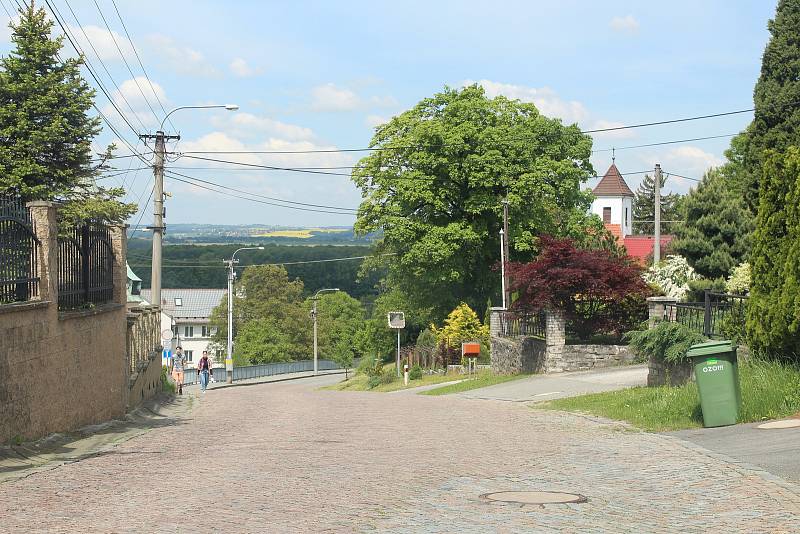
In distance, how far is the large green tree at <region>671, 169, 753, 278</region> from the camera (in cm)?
3447

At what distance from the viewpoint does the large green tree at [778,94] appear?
33.7 metres

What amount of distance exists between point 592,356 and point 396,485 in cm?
2341

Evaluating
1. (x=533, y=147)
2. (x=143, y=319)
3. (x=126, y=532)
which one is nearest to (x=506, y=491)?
(x=126, y=532)

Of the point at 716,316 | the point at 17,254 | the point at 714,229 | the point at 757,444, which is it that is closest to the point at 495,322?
the point at 714,229

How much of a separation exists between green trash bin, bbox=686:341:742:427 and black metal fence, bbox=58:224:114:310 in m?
10.5

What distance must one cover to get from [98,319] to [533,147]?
36.9 m

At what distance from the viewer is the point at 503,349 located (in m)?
39.5

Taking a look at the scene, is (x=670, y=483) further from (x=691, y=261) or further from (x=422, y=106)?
(x=422, y=106)

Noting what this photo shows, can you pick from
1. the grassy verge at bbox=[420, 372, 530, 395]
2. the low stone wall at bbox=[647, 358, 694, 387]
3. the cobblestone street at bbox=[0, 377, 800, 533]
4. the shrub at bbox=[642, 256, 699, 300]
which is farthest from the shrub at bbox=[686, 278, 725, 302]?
the cobblestone street at bbox=[0, 377, 800, 533]

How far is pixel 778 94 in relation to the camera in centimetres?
3409

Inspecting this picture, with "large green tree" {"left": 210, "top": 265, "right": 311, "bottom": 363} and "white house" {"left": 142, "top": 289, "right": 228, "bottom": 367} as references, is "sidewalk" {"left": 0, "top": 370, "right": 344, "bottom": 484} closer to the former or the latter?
"large green tree" {"left": 210, "top": 265, "right": 311, "bottom": 363}

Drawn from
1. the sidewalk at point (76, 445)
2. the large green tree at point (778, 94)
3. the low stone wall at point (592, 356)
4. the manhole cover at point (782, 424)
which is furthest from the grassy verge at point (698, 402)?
the large green tree at point (778, 94)

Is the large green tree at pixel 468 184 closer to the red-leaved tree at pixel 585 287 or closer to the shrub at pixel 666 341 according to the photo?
the red-leaved tree at pixel 585 287

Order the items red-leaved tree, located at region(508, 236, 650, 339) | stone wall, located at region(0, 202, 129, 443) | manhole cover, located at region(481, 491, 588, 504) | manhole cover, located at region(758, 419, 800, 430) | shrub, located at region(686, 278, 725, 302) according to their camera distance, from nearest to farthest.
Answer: manhole cover, located at region(481, 491, 588, 504)
stone wall, located at region(0, 202, 129, 443)
manhole cover, located at region(758, 419, 800, 430)
red-leaved tree, located at region(508, 236, 650, 339)
shrub, located at region(686, 278, 725, 302)
